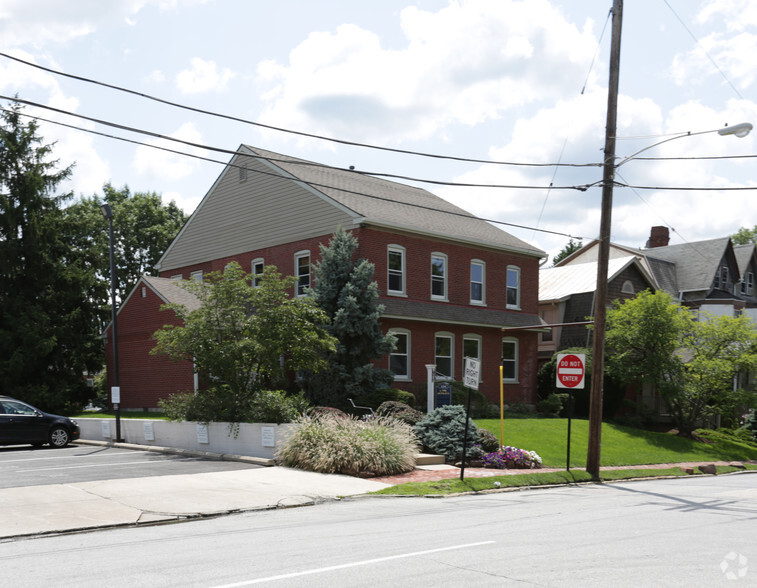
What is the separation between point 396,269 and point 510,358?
26.8 ft

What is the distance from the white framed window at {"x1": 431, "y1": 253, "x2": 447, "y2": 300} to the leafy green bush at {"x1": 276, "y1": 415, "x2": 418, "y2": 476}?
43.6ft

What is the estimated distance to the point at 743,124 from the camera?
622 inches

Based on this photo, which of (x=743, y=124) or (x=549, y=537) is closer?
(x=549, y=537)

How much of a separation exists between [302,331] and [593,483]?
938 cm

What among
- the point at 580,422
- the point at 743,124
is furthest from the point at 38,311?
the point at 743,124

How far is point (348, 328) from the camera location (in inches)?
1020

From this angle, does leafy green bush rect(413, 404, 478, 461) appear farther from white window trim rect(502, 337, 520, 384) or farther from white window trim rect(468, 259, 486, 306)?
white window trim rect(502, 337, 520, 384)

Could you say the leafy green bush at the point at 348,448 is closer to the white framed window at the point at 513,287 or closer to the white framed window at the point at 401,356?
the white framed window at the point at 401,356

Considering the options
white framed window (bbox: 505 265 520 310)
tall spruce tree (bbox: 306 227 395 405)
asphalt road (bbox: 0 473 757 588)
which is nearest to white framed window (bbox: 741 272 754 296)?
white framed window (bbox: 505 265 520 310)

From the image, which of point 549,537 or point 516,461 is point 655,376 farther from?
point 549,537

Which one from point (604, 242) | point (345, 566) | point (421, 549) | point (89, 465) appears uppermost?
point (604, 242)

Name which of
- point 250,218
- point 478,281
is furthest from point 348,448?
point 250,218

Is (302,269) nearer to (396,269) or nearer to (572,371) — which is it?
(396,269)

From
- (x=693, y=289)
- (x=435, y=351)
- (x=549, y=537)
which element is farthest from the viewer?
(x=693, y=289)
